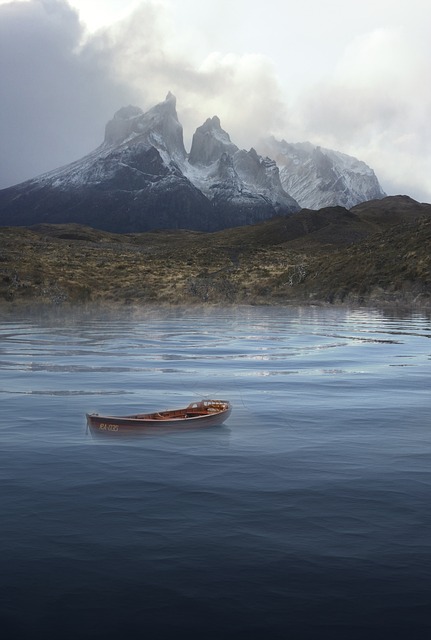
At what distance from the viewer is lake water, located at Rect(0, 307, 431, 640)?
10547 millimetres

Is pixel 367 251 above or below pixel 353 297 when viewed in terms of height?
above

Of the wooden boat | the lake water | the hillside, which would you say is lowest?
the lake water

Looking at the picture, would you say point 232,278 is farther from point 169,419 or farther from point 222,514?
point 222,514

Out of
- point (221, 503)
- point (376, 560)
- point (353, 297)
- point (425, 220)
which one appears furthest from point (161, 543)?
point (425, 220)

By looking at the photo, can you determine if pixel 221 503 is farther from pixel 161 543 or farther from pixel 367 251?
pixel 367 251

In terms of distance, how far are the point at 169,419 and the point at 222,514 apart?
7.55m

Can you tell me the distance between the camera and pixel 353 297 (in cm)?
11156

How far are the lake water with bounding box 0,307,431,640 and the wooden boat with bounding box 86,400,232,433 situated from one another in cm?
38

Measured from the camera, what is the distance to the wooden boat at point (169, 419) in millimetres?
21531

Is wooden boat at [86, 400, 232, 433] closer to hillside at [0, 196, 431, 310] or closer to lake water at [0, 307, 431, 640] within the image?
lake water at [0, 307, 431, 640]

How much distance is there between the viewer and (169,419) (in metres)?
22.0

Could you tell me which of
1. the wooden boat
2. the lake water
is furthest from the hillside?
the wooden boat

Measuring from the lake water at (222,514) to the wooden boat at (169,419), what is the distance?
0.38 m

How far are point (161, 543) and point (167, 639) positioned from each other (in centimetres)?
331
